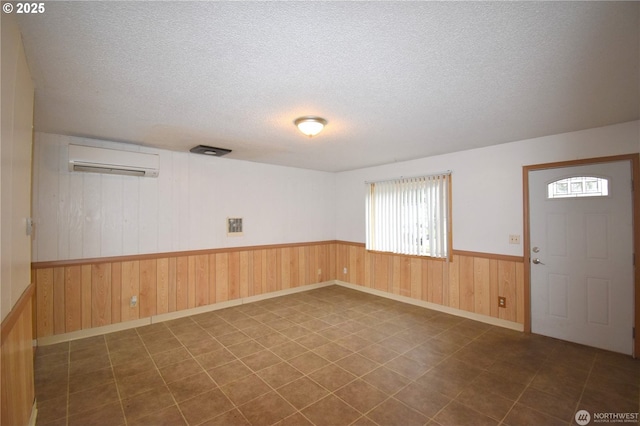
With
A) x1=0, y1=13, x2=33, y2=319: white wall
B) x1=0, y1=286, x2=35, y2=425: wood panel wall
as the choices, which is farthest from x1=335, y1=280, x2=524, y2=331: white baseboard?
Answer: x1=0, y1=13, x2=33, y2=319: white wall

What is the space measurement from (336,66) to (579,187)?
330 centimetres

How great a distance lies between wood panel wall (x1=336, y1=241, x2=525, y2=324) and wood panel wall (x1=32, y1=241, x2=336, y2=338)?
1.50 meters

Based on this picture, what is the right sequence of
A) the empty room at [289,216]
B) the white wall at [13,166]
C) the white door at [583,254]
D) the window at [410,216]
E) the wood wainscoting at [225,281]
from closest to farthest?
the white wall at [13,166] → the empty room at [289,216] → the white door at [583,254] → the wood wainscoting at [225,281] → the window at [410,216]

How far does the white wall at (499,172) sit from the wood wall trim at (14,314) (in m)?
4.64

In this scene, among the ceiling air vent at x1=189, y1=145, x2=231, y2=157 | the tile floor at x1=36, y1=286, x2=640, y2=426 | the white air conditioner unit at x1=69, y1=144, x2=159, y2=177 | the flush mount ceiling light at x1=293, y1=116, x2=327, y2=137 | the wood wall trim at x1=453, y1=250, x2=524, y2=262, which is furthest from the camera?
the ceiling air vent at x1=189, y1=145, x2=231, y2=157

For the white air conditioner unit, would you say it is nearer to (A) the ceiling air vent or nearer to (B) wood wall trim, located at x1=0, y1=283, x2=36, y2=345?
(A) the ceiling air vent

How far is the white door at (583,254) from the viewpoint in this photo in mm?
2965

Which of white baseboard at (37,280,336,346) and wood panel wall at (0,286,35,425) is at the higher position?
wood panel wall at (0,286,35,425)

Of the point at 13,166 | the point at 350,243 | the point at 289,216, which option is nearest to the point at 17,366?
the point at 13,166

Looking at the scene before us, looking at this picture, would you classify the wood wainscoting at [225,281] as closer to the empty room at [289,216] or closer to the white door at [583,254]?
the empty room at [289,216]

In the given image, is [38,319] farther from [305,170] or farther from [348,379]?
[305,170]

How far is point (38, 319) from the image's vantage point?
321 cm

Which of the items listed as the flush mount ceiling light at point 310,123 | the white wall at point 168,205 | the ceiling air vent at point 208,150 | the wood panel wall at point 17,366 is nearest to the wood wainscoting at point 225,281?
the white wall at point 168,205

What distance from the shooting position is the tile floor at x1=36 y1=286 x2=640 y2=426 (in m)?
2.11
